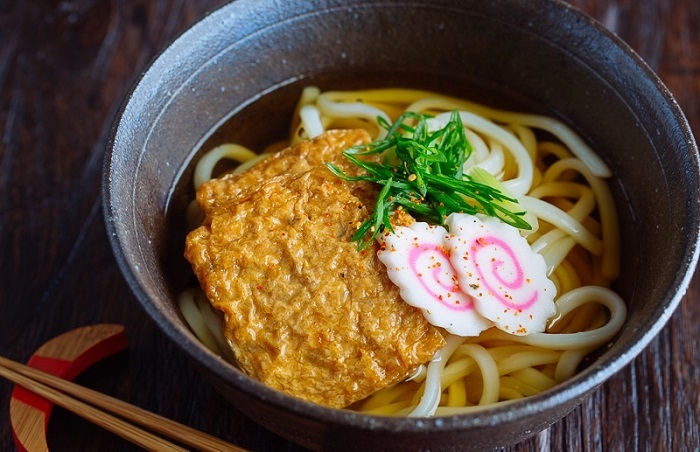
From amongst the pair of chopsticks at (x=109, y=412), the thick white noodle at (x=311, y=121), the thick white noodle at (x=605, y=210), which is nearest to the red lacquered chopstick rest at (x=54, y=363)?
the pair of chopsticks at (x=109, y=412)

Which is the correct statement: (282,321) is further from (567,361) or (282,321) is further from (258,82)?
(258,82)

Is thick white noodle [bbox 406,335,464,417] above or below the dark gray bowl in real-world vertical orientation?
below

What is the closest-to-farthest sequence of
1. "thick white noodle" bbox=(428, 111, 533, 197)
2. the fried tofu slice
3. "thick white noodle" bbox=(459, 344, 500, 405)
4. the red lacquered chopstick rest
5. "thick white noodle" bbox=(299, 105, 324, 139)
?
the fried tofu slice, "thick white noodle" bbox=(459, 344, 500, 405), the red lacquered chopstick rest, "thick white noodle" bbox=(428, 111, 533, 197), "thick white noodle" bbox=(299, 105, 324, 139)

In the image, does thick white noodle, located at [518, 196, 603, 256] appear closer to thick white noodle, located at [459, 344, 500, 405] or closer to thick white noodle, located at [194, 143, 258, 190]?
thick white noodle, located at [459, 344, 500, 405]

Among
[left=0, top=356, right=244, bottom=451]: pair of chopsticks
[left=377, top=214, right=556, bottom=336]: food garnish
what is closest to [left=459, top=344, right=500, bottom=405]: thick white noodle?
[left=377, top=214, right=556, bottom=336]: food garnish

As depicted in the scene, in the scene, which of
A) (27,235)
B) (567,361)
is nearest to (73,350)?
(27,235)

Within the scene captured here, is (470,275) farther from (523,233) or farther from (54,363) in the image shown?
(54,363)
